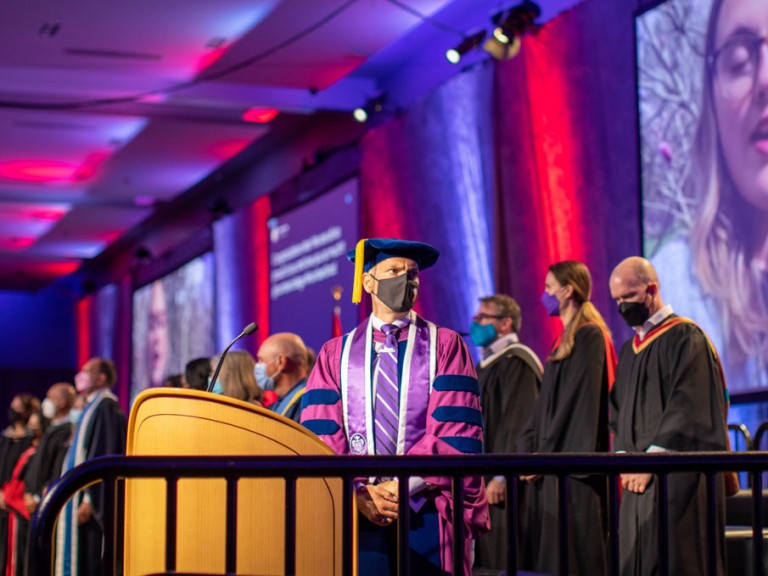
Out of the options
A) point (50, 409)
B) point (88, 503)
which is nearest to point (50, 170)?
point (50, 409)

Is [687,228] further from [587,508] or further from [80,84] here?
[80,84]

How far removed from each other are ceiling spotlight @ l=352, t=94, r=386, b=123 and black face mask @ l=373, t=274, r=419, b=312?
7.28m

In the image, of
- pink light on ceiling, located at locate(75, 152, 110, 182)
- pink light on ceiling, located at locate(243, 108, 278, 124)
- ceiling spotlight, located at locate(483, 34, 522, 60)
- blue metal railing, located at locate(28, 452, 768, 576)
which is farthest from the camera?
pink light on ceiling, located at locate(75, 152, 110, 182)

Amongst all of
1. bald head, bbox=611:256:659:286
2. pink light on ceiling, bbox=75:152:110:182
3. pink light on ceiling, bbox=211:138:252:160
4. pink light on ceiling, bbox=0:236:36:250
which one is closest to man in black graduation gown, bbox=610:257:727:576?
bald head, bbox=611:256:659:286

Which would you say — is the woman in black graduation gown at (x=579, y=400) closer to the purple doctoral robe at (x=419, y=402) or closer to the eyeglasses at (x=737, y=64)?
the eyeglasses at (x=737, y=64)

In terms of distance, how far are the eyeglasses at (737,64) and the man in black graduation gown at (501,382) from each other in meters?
1.68

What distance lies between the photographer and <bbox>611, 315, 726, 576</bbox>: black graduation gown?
4.99 meters

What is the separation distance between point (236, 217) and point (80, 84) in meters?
3.84

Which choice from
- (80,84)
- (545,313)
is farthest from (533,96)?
(80,84)

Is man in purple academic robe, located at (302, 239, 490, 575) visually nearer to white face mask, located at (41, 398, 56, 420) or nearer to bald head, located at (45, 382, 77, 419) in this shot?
bald head, located at (45, 382, 77, 419)

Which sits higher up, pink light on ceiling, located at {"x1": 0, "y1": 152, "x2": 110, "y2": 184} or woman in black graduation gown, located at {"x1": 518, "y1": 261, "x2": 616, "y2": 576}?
pink light on ceiling, located at {"x1": 0, "y1": 152, "x2": 110, "y2": 184}

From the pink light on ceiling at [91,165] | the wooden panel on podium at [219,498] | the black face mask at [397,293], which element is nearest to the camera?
the wooden panel on podium at [219,498]

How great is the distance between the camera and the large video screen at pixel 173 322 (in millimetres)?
15797

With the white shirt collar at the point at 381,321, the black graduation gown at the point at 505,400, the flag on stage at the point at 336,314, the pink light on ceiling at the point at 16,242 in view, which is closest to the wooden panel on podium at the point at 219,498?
the white shirt collar at the point at 381,321
